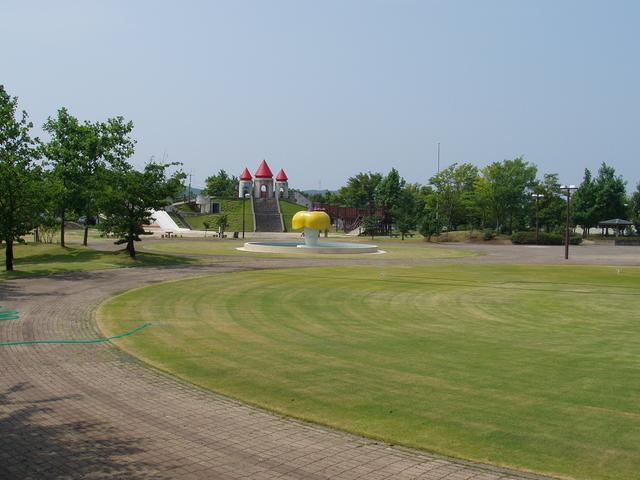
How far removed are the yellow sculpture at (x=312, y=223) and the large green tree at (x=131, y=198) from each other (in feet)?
57.9

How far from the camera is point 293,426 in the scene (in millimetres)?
9023

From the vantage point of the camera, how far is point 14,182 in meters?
31.5

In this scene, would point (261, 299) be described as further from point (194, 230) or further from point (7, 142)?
point (194, 230)

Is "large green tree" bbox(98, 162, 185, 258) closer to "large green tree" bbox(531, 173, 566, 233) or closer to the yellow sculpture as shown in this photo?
the yellow sculpture

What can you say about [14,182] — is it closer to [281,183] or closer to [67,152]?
[67,152]

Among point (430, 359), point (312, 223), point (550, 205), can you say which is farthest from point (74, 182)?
point (550, 205)

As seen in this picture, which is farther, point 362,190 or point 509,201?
point 362,190

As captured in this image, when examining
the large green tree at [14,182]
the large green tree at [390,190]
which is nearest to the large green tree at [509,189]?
the large green tree at [390,190]

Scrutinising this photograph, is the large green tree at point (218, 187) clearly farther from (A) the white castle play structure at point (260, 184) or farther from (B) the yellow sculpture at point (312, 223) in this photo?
(B) the yellow sculpture at point (312, 223)

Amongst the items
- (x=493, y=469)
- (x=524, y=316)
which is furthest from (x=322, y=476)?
(x=524, y=316)

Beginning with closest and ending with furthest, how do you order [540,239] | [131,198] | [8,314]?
[8,314] → [131,198] → [540,239]

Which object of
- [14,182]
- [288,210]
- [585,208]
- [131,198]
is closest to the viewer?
[14,182]

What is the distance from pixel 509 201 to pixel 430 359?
83458 millimetres

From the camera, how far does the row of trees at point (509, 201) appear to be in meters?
90.9
